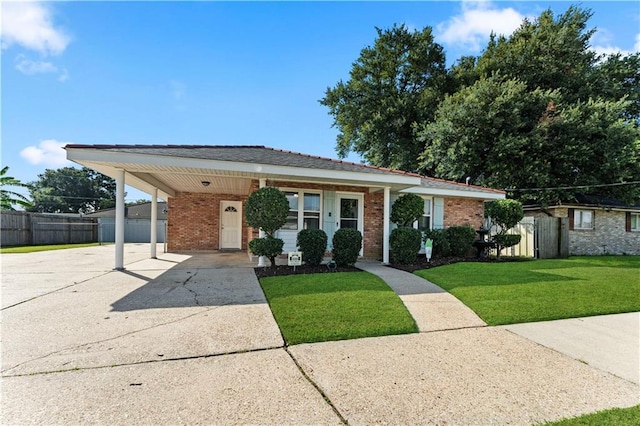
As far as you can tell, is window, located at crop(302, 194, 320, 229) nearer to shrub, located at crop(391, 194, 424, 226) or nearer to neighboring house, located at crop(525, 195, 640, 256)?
shrub, located at crop(391, 194, 424, 226)

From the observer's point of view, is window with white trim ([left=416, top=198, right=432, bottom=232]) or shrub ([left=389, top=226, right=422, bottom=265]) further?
window with white trim ([left=416, top=198, right=432, bottom=232])

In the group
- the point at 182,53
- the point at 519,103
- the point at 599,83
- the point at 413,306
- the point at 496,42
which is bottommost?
the point at 413,306

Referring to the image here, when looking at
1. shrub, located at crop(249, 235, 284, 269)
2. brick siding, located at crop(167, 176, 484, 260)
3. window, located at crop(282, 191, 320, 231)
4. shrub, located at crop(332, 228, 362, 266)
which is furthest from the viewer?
brick siding, located at crop(167, 176, 484, 260)

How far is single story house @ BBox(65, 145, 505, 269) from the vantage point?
7.97 meters

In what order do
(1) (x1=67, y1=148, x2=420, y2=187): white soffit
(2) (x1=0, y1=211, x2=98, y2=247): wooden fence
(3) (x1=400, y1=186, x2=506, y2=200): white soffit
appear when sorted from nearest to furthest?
1. (1) (x1=67, y1=148, x2=420, y2=187): white soffit
2. (3) (x1=400, y1=186, x2=506, y2=200): white soffit
3. (2) (x1=0, y1=211, x2=98, y2=247): wooden fence

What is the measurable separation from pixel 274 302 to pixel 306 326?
3.94 feet

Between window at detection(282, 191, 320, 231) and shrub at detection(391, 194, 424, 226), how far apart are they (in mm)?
2680

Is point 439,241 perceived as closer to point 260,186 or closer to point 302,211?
point 302,211

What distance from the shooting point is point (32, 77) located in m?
8.52

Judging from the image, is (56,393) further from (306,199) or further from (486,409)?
(306,199)

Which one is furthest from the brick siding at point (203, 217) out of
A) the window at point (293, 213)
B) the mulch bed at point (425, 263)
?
the window at point (293, 213)

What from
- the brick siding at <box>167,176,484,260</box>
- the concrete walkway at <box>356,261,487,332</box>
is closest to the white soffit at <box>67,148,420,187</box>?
the concrete walkway at <box>356,261,487,332</box>

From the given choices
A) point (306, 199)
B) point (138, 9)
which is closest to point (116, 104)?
point (138, 9)

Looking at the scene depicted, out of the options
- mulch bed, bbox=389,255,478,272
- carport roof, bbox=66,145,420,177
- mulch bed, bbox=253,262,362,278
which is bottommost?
mulch bed, bbox=389,255,478,272
